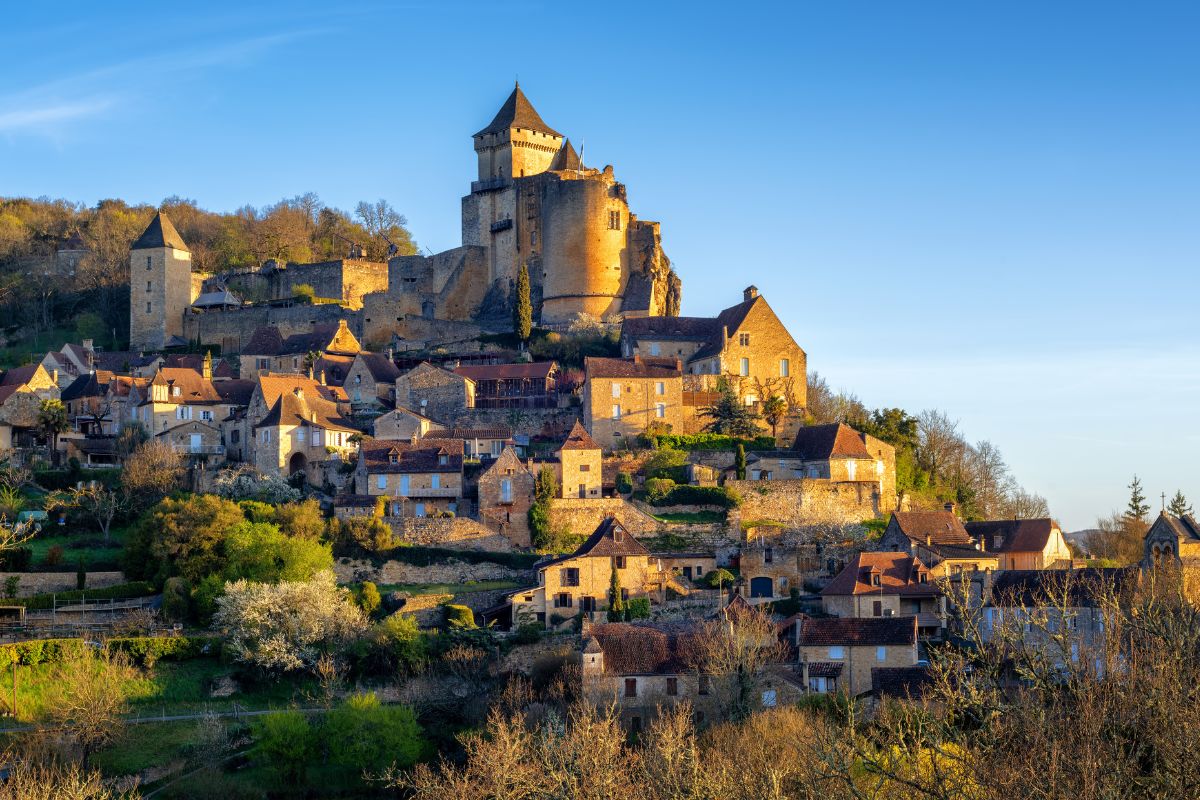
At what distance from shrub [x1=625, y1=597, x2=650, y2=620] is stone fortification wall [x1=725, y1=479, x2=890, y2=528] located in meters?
8.18

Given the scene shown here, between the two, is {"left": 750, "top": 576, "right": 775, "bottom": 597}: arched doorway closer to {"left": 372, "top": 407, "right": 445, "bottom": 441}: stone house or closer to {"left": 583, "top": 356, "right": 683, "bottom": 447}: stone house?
{"left": 583, "top": 356, "right": 683, "bottom": 447}: stone house

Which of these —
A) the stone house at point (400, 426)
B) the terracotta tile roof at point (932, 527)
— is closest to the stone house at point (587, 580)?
the terracotta tile roof at point (932, 527)

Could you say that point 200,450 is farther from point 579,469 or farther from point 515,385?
point 579,469

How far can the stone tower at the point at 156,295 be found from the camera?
8806cm

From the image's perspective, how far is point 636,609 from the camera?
50938mm

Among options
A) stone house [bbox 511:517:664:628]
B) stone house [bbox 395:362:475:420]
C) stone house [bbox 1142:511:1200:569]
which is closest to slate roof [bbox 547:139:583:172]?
stone house [bbox 395:362:475:420]

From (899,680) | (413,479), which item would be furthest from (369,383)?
(899,680)

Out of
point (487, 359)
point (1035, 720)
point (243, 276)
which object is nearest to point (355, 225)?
point (243, 276)

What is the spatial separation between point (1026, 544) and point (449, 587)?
22502 mm

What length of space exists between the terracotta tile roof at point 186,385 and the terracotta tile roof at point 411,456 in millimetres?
11287

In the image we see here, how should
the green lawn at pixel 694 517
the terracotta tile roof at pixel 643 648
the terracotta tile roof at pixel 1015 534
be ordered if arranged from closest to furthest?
the terracotta tile roof at pixel 643 648 → the green lawn at pixel 694 517 → the terracotta tile roof at pixel 1015 534

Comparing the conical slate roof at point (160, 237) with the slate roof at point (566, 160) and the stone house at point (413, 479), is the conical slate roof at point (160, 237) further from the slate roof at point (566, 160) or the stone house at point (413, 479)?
the stone house at point (413, 479)

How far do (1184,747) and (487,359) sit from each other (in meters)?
55.0

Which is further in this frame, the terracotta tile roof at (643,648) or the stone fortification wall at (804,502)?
the stone fortification wall at (804,502)
